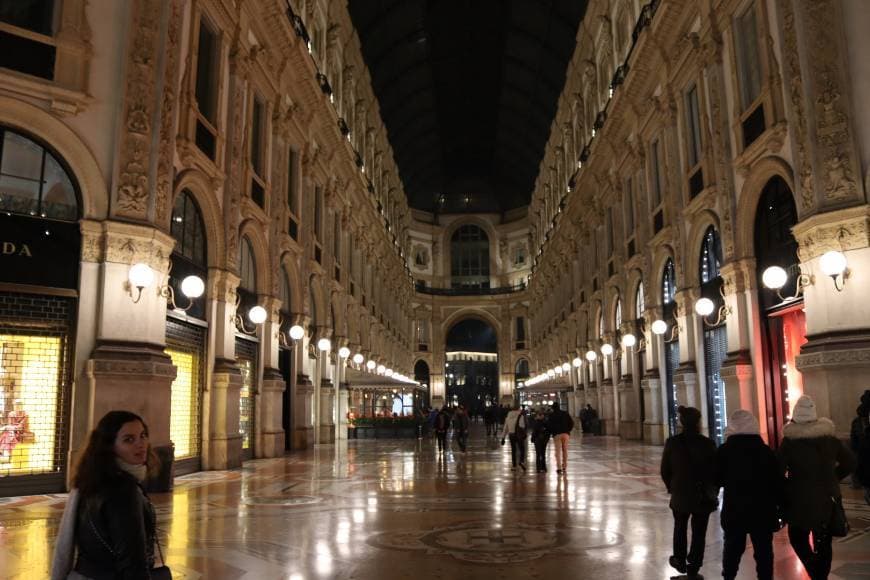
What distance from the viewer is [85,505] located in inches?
117

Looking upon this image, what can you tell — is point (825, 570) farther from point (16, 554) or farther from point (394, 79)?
point (394, 79)

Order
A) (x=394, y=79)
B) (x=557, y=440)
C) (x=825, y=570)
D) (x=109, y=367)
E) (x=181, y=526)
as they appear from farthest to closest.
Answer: (x=394, y=79)
(x=557, y=440)
(x=109, y=367)
(x=181, y=526)
(x=825, y=570)

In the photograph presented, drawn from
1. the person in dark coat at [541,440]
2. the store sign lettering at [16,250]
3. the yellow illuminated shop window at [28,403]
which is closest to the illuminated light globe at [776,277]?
the person in dark coat at [541,440]

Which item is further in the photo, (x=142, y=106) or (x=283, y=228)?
(x=283, y=228)

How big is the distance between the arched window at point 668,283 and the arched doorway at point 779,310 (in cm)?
643

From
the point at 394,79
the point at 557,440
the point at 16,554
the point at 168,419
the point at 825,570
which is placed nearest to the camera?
the point at 825,570

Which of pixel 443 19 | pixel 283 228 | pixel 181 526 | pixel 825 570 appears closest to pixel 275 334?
pixel 283 228

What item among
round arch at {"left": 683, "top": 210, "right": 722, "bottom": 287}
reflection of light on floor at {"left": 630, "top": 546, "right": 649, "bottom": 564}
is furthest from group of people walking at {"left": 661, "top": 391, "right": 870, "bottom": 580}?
round arch at {"left": 683, "top": 210, "right": 722, "bottom": 287}

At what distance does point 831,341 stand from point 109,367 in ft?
37.6

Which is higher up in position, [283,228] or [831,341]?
[283,228]

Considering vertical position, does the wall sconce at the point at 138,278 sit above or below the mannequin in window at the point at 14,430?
above

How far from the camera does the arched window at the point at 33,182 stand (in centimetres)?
1151

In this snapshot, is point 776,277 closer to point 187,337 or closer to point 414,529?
point 414,529

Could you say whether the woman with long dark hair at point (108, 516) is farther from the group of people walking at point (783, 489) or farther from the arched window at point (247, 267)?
the arched window at point (247, 267)
